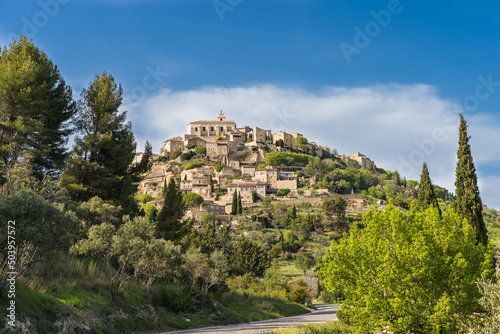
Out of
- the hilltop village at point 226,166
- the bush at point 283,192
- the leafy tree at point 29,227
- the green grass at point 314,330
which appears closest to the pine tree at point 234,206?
the hilltop village at point 226,166

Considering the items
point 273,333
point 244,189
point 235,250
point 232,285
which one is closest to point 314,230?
point 244,189

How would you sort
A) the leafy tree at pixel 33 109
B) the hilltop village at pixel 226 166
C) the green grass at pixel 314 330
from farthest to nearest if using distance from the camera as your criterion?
the hilltop village at pixel 226 166 → the leafy tree at pixel 33 109 → the green grass at pixel 314 330

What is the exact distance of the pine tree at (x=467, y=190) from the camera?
76.2 ft

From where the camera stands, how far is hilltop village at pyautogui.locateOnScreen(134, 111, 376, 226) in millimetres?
110812

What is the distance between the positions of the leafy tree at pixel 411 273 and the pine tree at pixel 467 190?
349 inches

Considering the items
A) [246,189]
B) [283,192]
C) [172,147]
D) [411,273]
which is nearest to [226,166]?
[246,189]

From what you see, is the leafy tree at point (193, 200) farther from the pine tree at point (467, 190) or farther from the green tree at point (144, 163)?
the pine tree at point (467, 190)

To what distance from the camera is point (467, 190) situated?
2392 centimetres

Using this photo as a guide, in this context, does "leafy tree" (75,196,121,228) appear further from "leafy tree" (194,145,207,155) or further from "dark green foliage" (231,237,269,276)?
"leafy tree" (194,145,207,155)

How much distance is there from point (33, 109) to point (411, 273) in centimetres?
2215

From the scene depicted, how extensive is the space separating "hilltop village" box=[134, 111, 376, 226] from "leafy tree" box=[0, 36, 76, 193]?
6735cm

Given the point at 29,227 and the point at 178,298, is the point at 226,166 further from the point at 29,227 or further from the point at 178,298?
the point at 29,227

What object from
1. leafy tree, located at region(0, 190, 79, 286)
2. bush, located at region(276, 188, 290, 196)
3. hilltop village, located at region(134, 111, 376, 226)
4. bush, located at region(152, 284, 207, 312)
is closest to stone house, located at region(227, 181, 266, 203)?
hilltop village, located at region(134, 111, 376, 226)

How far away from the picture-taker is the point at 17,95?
910 inches
